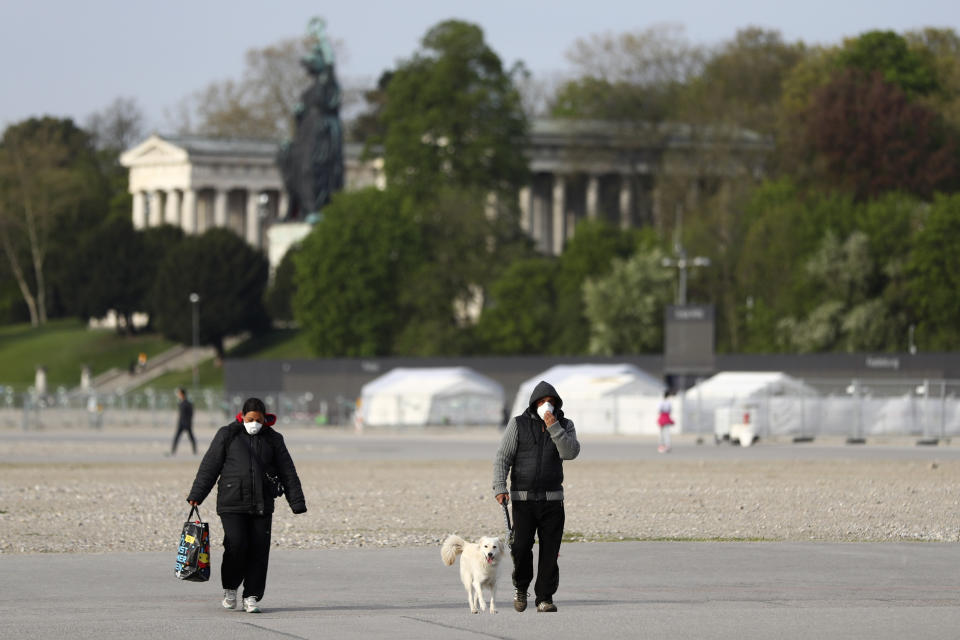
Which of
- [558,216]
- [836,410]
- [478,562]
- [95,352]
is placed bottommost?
[836,410]

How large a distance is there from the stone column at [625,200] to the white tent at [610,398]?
57105 mm

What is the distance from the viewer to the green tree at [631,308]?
89312 mm

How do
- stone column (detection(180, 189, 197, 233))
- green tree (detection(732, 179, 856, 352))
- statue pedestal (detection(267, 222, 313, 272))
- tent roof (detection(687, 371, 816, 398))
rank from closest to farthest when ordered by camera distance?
tent roof (detection(687, 371, 816, 398)) < green tree (detection(732, 179, 856, 352)) < statue pedestal (detection(267, 222, 313, 272)) < stone column (detection(180, 189, 197, 233))

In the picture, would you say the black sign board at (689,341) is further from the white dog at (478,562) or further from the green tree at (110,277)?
the green tree at (110,277)

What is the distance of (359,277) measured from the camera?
9944 cm

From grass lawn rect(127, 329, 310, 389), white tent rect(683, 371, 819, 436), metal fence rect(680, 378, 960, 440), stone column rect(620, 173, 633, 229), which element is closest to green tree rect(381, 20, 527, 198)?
grass lawn rect(127, 329, 310, 389)

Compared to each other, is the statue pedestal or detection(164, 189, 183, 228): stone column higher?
detection(164, 189, 183, 228): stone column

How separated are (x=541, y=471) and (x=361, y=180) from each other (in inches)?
5139

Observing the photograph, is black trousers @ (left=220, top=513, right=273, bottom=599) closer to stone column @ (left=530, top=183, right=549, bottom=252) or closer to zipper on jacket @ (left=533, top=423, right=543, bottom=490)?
zipper on jacket @ (left=533, top=423, right=543, bottom=490)

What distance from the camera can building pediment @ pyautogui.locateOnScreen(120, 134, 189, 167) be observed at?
14088 centimetres

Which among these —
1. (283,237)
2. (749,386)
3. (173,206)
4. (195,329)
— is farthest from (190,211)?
(749,386)

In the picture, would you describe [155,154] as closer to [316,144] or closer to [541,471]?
[316,144]

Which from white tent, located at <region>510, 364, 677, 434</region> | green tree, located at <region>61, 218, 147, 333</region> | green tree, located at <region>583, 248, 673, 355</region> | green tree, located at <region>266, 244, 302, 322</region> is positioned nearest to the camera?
white tent, located at <region>510, 364, 677, 434</region>

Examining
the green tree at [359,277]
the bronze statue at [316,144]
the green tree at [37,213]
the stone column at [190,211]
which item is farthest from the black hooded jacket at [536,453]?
the stone column at [190,211]
